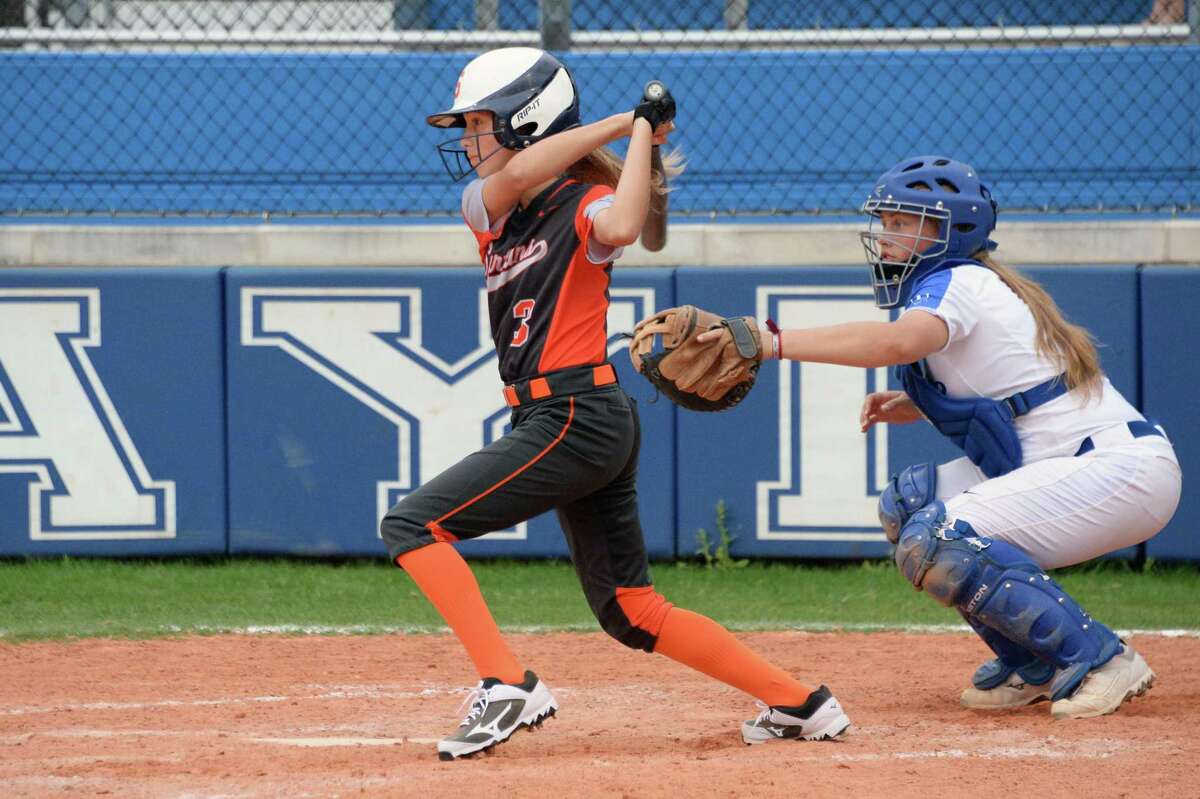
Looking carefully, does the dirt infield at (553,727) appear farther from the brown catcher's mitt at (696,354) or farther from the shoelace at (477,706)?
the brown catcher's mitt at (696,354)

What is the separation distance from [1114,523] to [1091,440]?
226 mm

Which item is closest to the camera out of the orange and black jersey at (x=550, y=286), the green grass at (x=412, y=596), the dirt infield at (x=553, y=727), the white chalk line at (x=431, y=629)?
the dirt infield at (x=553, y=727)

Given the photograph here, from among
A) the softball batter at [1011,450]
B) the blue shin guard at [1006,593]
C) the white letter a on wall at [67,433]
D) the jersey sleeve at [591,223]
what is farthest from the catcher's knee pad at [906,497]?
the white letter a on wall at [67,433]

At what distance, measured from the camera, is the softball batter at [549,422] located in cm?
356

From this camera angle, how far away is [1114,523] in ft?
13.3

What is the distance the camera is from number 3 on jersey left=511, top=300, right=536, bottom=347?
3678mm

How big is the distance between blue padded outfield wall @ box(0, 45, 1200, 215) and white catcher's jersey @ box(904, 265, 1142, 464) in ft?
12.5

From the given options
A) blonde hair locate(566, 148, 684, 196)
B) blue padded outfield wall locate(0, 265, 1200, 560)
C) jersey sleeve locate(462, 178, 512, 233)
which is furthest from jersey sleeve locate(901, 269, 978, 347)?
blue padded outfield wall locate(0, 265, 1200, 560)

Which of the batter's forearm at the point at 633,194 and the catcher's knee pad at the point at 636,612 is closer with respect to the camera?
the batter's forearm at the point at 633,194

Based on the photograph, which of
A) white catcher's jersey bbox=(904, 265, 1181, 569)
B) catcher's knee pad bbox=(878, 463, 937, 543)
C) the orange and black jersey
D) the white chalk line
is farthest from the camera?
the white chalk line

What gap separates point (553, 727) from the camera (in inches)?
163

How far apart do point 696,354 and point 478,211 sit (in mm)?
630

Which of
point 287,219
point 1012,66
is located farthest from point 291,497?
point 1012,66

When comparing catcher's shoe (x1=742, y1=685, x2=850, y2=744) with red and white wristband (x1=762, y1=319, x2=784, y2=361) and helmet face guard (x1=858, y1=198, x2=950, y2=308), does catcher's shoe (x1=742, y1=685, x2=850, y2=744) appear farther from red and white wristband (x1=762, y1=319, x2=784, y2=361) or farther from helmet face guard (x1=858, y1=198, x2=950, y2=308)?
helmet face guard (x1=858, y1=198, x2=950, y2=308)
